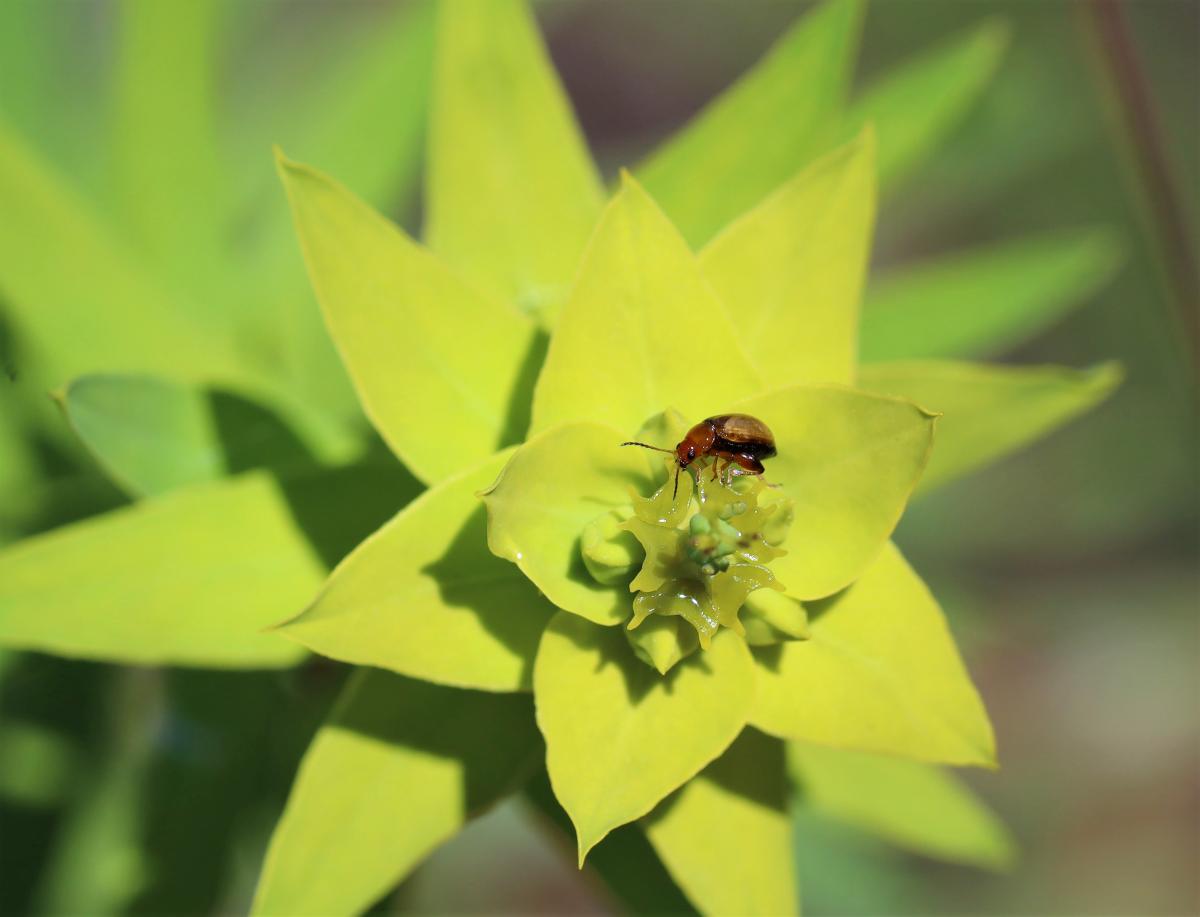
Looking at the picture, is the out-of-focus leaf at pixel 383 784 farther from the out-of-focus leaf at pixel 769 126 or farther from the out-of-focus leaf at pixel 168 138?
the out-of-focus leaf at pixel 168 138

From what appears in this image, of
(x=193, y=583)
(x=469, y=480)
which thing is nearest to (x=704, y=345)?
(x=469, y=480)

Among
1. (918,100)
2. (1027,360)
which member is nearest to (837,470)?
(918,100)

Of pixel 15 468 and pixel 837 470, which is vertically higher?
pixel 15 468

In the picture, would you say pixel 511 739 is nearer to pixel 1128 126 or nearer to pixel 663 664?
pixel 663 664

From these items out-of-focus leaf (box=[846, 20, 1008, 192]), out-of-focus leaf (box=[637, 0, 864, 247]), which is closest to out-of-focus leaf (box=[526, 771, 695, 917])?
out-of-focus leaf (box=[637, 0, 864, 247])

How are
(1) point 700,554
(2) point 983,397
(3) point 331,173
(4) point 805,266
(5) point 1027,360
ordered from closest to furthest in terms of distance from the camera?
1. (1) point 700,554
2. (4) point 805,266
3. (2) point 983,397
4. (3) point 331,173
5. (5) point 1027,360

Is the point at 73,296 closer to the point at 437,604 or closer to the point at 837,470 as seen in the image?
the point at 437,604

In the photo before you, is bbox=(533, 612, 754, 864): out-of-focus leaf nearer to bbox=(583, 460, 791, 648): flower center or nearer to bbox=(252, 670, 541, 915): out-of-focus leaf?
bbox=(583, 460, 791, 648): flower center
